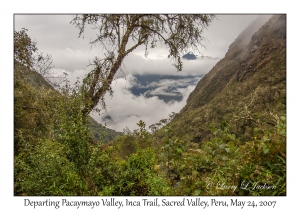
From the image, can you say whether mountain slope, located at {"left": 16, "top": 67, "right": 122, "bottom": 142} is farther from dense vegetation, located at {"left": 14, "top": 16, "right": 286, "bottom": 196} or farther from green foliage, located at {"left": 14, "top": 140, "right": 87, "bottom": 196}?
green foliage, located at {"left": 14, "top": 140, "right": 87, "bottom": 196}

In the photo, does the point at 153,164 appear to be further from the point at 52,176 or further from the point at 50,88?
the point at 50,88

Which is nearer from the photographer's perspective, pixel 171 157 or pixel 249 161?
pixel 249 161

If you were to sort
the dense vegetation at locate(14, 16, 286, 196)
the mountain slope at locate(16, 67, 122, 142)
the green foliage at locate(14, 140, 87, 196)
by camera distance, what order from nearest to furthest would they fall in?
1. the dense vegetation at locate(14, 16, 286, 196)
2. the green foliage at locate(14, 140, 87, 196)
3. the mountain slope at locate(16, 67, 122, 142)

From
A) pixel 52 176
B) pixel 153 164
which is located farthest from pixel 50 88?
pixel 153 164

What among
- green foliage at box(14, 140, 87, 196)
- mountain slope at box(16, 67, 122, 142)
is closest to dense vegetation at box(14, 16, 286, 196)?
green foliage at box(14, 140, 87, 196)

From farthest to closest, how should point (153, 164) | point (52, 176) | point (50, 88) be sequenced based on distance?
point (50, 88) → point (153, 164) → point (52, 176)

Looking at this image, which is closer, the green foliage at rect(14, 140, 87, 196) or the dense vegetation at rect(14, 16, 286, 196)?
the dense vegetation at rect(14, 16, 286, 196)

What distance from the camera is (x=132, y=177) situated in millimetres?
4449

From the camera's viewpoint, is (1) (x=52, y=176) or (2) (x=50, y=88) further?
(2) (x=50, y=88)

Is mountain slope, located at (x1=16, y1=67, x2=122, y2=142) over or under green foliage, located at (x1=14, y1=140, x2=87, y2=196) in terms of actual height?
over

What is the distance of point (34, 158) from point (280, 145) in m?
3.81
